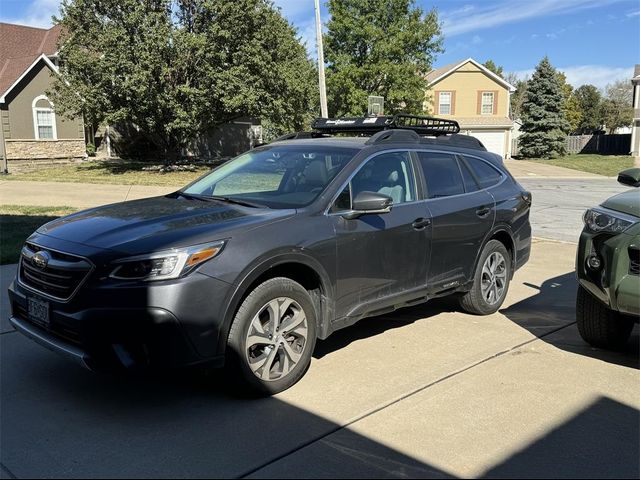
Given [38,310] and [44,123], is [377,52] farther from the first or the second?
[38,310]

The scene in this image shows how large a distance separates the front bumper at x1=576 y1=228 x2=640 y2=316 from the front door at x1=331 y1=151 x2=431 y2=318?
1.29m

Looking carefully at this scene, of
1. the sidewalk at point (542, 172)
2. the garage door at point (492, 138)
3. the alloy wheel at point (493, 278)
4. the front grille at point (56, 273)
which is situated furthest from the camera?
the garage door at point (492, 138)

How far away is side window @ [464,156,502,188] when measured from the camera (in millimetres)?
5957

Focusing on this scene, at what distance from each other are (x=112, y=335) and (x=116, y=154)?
104ft

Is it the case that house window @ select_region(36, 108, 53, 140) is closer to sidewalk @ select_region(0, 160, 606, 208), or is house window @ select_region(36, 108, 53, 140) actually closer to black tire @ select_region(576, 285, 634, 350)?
sidewalk @ select_region(0, 160, 606, 208)

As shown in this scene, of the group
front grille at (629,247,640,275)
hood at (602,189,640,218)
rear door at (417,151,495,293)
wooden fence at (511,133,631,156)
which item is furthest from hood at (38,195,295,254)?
wooden fence at (511,133,631,156)

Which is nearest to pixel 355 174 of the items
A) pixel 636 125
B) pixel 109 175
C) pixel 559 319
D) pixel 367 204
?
pixel 367 204

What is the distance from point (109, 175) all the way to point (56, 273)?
1929cm

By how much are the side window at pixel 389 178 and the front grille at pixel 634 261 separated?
1723 mm

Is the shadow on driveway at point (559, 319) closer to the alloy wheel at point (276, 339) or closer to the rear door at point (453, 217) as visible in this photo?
the rear door at point (453, 217)

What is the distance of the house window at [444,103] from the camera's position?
137ft

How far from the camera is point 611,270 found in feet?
14.2

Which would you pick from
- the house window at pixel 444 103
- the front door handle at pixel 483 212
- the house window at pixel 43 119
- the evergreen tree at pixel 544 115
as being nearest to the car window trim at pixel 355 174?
the front door handle at pixel 483 212

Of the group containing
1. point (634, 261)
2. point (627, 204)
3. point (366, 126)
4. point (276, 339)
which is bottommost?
point (276, 339)
